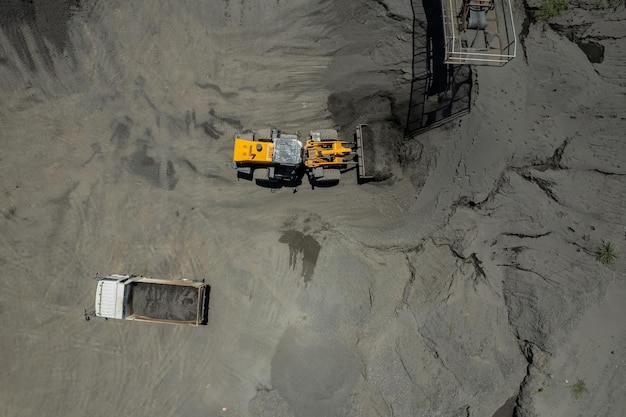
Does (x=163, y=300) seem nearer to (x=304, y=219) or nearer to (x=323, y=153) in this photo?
(x=304, y=219)

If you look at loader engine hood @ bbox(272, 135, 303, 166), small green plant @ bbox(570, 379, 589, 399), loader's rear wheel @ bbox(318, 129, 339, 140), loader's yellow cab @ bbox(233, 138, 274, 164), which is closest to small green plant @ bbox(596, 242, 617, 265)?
small green plant @ bbox(570, 379, 589, 399)

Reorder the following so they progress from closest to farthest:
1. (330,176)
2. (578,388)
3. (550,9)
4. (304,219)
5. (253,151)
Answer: (578,388)
(253,151)
(550,9)
(330,176)
(304,219)

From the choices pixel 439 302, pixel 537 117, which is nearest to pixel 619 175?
pixel 537 117

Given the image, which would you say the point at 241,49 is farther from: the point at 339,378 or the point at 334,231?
the point at 339,378

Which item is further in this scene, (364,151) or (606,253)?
(364,151)

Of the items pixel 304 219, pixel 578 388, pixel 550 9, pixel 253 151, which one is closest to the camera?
pixel 578 388

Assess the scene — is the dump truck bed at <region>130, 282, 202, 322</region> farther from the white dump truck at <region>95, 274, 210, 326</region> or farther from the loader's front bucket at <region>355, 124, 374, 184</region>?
the loader's front bucket at <region>355, 124, 374, 184</region>

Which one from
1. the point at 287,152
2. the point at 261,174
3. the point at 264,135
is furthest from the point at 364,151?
the point at 261,174

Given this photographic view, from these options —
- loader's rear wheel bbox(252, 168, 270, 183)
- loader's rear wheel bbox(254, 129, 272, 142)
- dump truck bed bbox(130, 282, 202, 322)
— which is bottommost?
dump truck bed bbox(130, 282, 202, 322)
